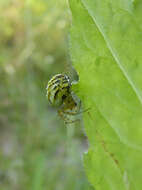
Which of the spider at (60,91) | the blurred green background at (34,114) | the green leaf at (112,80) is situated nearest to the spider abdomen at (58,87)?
the spider at (60,91)

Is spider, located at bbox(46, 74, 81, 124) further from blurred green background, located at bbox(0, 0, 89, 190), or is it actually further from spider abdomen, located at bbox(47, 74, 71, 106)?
blurred green background, located at bbox(0, 0, 89, 190)

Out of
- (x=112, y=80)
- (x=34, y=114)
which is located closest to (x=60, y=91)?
(x=112, y=80)

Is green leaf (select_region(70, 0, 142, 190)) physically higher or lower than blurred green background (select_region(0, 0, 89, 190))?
higher

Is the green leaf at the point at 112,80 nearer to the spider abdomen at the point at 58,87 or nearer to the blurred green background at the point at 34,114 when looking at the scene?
the spider abdomen at the point at 58,87

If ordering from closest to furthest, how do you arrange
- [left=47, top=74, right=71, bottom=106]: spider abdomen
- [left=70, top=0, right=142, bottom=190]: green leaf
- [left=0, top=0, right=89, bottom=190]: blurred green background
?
[left=70, top=0, right=142, bottom=190]: green leaf → [left=47, top=74, right=71, bottom=106]: spider abdomen → [left=0, top=0, right=89, bottom=190]: blurred green background

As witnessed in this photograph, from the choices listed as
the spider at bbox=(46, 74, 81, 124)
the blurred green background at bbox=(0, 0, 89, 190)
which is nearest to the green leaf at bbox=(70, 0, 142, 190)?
the spider at bbox=(46, 74, 81, 124)

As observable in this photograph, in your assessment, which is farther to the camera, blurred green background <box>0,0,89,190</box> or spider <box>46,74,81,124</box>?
blurred green background <box>0,0,89,190</box>

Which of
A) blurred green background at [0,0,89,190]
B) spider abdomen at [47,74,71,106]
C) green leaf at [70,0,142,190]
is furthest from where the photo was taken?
blurred green background at [0,0,89,190]
